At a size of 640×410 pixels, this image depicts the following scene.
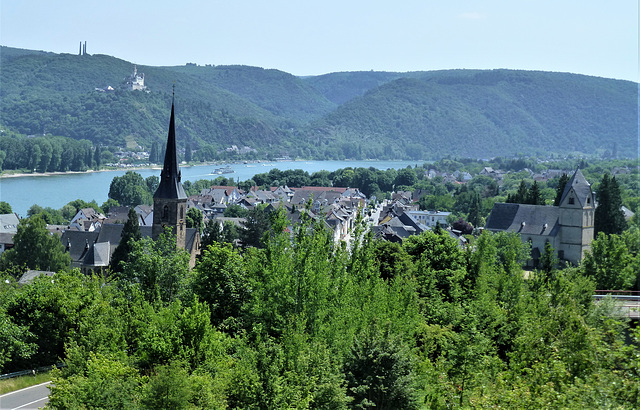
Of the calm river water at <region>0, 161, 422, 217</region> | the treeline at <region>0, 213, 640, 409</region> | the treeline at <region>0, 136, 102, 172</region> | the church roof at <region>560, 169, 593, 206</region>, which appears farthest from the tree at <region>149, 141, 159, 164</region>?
the treeline at <region>0, 213, 640, 409</region>

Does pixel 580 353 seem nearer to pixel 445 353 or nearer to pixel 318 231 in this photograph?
pixel 445 353

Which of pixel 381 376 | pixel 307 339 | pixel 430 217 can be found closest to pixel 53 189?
pixel 430 217

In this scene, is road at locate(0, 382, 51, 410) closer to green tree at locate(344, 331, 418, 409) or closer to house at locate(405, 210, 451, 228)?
green tree at locate(344, 331, 418, 409)

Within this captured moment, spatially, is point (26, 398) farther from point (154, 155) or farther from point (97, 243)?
point (154, 155)

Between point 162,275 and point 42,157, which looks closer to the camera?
point 162,275

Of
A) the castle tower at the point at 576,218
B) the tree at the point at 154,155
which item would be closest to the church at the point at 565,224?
the castle tower at the point at 576,218

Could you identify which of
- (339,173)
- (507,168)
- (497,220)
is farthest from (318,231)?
(507,168)

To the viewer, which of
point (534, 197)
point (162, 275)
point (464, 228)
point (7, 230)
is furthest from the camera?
point (464, 228)
